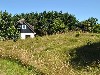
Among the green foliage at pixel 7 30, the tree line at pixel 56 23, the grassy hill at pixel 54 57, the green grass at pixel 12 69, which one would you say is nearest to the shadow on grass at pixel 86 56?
the grassy hill at pixel 54 57

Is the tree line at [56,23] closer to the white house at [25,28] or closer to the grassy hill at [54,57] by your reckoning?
the white house at [25,28]

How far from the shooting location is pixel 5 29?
284 ft

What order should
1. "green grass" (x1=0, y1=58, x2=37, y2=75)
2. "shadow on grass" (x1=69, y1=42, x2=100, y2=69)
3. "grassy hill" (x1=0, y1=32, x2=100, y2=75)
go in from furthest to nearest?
"shadow on grass" (x1=69, y1=42, x2=100, y2=69)
"grassy hill" (x1=0, y1=32, x2=100, y2=75)
"green grass" (x1=0, y1=58, x2=37, y2=75)

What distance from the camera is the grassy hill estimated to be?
1684 cm

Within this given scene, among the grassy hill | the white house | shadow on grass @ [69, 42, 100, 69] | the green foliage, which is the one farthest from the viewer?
the white house

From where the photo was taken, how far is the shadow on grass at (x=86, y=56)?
20.3 meters

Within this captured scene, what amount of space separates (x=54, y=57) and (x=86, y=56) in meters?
2.61

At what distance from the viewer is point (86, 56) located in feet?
73.9

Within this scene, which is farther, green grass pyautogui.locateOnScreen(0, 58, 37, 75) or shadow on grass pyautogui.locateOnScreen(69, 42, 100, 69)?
shadow on grass pyautogui.locateOnScreen(69, 42, 100, 69)

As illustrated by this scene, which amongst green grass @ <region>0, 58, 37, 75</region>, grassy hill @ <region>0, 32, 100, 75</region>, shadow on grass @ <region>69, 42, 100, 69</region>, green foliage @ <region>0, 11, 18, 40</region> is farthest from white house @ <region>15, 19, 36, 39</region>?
green grass @ <region>0, 58, 37, 75</region>

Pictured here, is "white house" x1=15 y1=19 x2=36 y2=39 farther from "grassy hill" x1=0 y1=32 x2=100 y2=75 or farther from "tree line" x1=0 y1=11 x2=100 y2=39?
"grassy hill" x1=0 y1=32 x2=100 y2=75

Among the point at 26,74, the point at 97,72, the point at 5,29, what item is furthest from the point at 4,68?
the point at 5,29

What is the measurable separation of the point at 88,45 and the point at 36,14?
3841 inches

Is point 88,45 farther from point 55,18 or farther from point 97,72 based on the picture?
point 55,18
